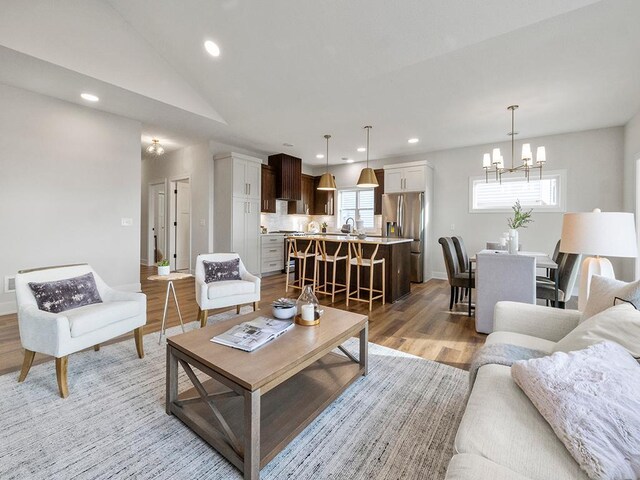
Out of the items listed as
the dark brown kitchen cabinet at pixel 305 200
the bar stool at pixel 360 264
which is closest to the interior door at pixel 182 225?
the dark brown kitchen cabinet at pixel 305 200

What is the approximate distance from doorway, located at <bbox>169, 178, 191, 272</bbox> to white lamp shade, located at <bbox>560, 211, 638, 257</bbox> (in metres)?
6.78

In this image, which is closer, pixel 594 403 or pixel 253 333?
pixel 594 403

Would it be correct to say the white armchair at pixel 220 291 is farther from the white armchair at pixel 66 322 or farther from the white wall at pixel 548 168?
the white wall at pixel 548 168

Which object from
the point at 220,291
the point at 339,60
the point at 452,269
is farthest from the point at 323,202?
the point at 220,291

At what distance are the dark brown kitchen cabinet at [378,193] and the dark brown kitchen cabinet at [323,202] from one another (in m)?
1.23

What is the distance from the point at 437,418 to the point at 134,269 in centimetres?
478

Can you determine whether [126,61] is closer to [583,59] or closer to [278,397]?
[278,397]

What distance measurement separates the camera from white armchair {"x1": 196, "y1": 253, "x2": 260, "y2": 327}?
9.95 feet

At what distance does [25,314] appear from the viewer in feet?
6.61

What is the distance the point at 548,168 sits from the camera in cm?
504

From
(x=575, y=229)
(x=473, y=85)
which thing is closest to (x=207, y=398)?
(x=575, y=229)

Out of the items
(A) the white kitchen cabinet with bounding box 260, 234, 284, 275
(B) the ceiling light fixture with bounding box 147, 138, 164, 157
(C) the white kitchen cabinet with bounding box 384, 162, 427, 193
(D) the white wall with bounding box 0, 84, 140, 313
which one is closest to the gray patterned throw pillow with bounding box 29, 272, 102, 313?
(D) the white wall with bounding box 0, 84, 140, 313

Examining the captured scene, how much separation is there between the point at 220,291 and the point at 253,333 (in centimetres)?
142

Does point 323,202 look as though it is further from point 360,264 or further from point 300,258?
point 360,264
